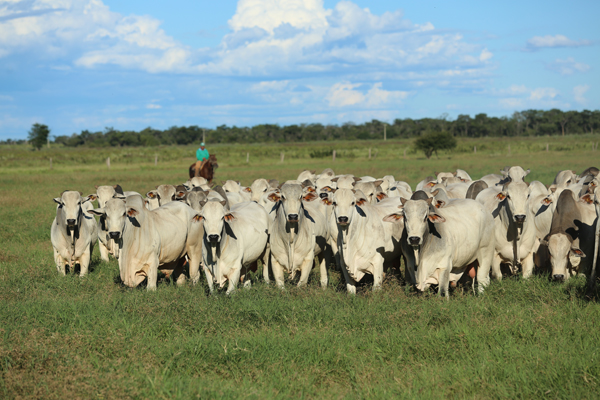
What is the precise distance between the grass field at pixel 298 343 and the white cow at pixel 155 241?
0.43 metres

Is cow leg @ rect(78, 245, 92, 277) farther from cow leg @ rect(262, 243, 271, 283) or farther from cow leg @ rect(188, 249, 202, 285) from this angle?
cow leg @ rect(262, 243, 271, 283)

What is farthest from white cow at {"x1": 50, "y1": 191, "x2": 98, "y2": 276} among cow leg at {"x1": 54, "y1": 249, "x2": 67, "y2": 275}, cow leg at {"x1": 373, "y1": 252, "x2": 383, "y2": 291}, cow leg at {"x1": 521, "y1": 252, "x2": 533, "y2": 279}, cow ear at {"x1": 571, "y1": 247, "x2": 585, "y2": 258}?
cow ear at {"x1": 571, "y1": 247, "x2": 585, "y2": 258}

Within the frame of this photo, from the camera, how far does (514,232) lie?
358 inches

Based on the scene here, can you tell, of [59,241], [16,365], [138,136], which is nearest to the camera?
[16,365]

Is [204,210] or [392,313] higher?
[204,210]

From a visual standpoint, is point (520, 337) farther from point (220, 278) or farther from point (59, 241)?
point (59, 241)

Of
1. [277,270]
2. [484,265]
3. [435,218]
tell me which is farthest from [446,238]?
[277,270]

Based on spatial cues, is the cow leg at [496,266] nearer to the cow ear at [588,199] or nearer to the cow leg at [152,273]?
the cow ear at [588,199]

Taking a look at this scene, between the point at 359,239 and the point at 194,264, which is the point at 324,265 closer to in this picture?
the point at 359,239

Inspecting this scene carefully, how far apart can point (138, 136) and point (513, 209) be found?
4354 inches

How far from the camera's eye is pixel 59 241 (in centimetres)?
992

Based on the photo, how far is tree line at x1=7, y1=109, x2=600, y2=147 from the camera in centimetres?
12006

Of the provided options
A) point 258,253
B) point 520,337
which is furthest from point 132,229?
point 520,337

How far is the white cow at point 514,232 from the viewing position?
349 inches
